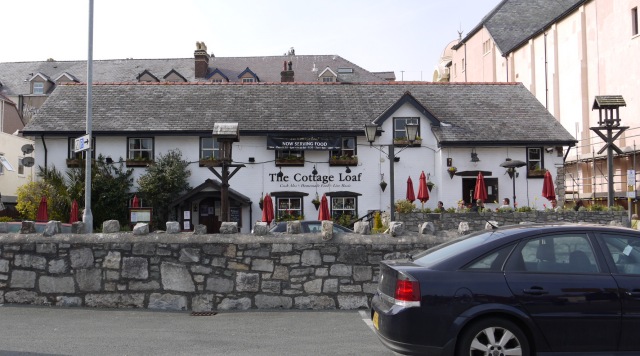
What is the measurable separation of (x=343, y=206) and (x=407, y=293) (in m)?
20.5

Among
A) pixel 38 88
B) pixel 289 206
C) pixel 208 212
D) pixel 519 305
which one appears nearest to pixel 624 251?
pixel 519 305

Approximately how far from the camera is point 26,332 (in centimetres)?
761

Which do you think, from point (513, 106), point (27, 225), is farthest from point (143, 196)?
point (513, 106)

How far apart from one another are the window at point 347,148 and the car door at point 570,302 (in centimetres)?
2074

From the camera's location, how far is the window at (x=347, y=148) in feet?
86.1

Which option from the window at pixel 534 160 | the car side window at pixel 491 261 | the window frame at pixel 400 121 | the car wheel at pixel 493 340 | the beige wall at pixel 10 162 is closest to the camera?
the car wheel at pixel 493 340

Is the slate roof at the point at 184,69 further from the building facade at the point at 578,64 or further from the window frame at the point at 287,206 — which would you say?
the window frame at the point at 287,206

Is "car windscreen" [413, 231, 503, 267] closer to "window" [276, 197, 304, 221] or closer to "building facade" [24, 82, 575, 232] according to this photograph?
"building facade" [24, 82, 575, 232]

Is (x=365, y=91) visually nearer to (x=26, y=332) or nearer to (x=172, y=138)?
(x=172, y=138)

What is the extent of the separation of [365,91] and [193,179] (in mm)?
9487

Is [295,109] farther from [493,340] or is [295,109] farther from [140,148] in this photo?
[493,340]

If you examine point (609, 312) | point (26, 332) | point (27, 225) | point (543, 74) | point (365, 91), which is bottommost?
point (26, 332)

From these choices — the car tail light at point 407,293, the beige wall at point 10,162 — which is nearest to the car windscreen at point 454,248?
the car tail light at point 407,293

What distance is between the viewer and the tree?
24547 mm
